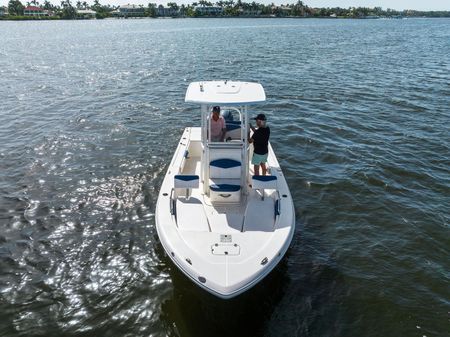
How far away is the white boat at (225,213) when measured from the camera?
22.8ft

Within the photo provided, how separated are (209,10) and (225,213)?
197m

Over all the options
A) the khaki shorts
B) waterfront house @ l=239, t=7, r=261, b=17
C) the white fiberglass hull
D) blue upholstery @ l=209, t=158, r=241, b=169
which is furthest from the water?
waterfront house @ l=239, t=7, r=261, b=17

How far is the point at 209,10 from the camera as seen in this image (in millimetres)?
188625

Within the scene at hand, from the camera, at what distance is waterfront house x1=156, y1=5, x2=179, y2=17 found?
185 m

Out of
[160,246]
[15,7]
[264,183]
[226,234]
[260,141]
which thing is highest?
[15,7]

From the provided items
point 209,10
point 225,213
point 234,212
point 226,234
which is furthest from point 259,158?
point 209,10

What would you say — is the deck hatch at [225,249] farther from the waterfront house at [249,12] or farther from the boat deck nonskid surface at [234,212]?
the waterfront house at [249,12]

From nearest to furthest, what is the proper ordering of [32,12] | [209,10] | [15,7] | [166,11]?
[15,7], [32,12], [166,11], [209,10]

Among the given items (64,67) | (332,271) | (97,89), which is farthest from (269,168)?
(64,67)

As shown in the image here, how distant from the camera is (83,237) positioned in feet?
32.0

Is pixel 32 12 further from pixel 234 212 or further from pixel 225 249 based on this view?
pixel 225 249

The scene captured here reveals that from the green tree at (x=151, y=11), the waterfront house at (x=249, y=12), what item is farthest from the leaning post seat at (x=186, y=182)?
the waterfront house at (x=249, y=12)

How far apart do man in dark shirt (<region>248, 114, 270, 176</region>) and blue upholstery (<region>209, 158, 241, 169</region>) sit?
2.44ft

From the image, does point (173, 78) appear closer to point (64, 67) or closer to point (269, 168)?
point (64, 67)
